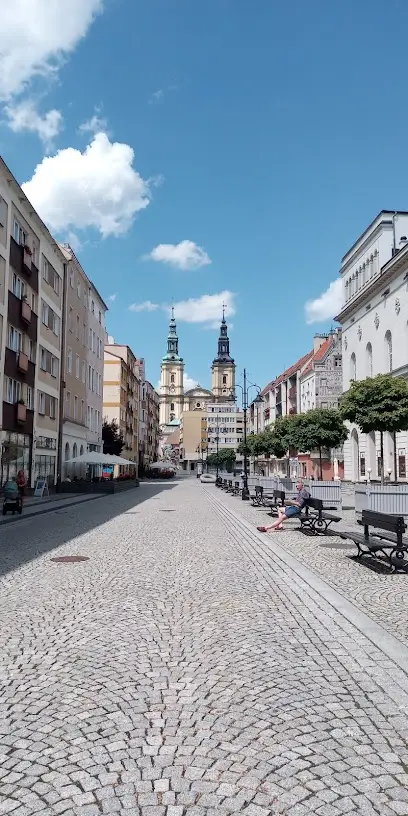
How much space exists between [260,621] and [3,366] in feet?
82.1

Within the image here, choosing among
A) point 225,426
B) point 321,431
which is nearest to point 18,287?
point 321,431

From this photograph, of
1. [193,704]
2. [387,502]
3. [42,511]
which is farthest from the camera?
[42,511]

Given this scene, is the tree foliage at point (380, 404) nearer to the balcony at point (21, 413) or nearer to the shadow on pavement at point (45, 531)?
the shadow on pavement at point (45, 531)

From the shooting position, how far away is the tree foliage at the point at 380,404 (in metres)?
30.0

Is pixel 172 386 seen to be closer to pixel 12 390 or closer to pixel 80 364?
pixel 80 364

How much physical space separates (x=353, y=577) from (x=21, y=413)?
969 inches

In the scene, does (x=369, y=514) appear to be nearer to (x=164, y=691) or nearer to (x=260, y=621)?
(x=260, y=621)

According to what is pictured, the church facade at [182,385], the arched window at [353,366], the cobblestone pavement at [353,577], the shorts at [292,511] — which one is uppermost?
the church facade at [182,385]

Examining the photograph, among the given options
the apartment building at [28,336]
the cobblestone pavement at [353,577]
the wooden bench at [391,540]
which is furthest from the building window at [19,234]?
the wooden bench at [391,540]

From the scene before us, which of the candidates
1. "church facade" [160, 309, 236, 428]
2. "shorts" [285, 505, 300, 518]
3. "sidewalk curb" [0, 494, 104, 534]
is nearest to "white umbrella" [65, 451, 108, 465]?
"sidewalk curb" [0, 494, 104, 534]

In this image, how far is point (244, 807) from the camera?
3.17 meters

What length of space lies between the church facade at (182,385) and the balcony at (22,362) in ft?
496

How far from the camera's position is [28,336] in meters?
33.8

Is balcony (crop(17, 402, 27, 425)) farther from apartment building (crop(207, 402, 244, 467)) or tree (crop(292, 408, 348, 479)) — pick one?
apartment building (crop(207, 402, 244, 467))
